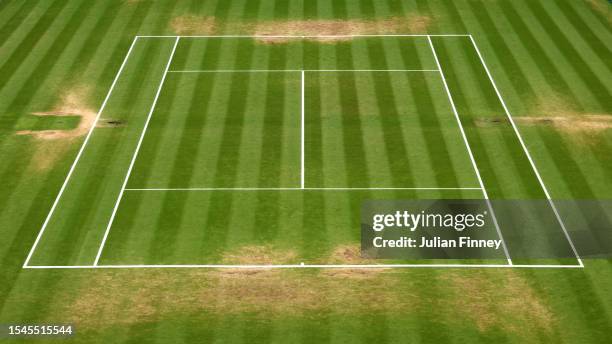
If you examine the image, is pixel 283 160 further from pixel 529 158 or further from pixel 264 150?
pixel 529 158

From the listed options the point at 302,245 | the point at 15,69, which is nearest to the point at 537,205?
the point at 302,245

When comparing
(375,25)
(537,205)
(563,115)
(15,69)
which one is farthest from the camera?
(375,25)

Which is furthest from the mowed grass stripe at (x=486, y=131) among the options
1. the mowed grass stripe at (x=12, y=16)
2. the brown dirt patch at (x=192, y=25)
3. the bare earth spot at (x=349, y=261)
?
the mowed grass stripe at (x=12, y=16)

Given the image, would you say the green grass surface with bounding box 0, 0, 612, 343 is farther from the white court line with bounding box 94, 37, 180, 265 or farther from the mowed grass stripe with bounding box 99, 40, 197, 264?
the white court line with bounding box 94, 37, 180, 265

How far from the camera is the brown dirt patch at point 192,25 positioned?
48312mm

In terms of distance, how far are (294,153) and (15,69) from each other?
51.1 feet

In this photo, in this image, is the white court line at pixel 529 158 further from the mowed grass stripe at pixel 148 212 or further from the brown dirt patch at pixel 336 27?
the mowed grass stripe at pixel 148 212

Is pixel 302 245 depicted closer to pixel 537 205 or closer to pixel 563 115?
pixel 537 205

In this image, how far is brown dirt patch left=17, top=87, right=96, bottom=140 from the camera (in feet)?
129

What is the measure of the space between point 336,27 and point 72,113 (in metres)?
14.8

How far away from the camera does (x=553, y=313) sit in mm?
28891

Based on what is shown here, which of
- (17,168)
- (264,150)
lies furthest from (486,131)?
(17,168)

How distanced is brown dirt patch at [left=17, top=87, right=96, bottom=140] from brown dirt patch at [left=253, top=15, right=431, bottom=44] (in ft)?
32.6

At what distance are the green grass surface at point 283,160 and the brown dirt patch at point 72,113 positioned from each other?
19 cm
